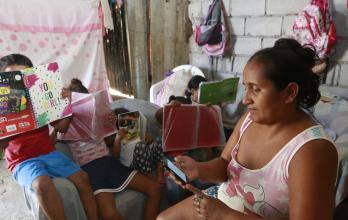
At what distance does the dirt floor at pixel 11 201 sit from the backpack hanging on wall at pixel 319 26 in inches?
93.6

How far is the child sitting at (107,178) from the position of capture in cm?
148

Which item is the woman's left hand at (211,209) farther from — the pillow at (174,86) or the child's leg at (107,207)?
the pillow at (174,86)

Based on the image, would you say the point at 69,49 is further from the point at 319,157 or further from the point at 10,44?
the point at 319,157

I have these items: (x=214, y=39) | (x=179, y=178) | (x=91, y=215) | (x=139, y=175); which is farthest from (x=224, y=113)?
(x=179, y=178)

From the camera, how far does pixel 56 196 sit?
132 centimetres

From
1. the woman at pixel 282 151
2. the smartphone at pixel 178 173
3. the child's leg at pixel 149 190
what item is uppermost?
the woman at pixel 282 151

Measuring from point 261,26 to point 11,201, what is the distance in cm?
254

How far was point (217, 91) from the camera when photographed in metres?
2.04

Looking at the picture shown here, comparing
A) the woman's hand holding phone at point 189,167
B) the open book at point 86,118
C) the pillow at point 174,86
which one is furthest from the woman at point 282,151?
the pillow at point 174,86

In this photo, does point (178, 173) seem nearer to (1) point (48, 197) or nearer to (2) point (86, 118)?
(1) point (48, 197)

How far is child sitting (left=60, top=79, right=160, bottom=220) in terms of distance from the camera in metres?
1.48

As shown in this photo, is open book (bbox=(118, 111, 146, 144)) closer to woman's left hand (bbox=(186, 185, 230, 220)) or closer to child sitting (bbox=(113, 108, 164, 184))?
child sitting (bbox=(113, 108, 164, 184))

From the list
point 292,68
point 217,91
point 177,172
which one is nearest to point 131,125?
point 217,91

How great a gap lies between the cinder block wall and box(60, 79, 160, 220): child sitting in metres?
1.65
